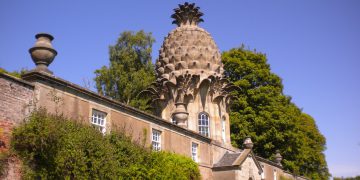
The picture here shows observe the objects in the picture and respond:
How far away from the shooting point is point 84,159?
15.9m

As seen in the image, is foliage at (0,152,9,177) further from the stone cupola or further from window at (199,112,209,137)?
window at (199,112,209,137)

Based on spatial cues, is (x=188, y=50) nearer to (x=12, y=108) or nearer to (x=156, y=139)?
(x=156, y=139)

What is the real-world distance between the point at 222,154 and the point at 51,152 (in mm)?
15461

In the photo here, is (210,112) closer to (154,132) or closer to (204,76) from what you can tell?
(204,76)

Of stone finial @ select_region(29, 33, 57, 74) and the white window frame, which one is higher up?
stone finial @ select_region(29, 33, 57, 74)

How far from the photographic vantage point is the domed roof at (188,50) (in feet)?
109

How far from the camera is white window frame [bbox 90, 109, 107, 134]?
18.3 meters

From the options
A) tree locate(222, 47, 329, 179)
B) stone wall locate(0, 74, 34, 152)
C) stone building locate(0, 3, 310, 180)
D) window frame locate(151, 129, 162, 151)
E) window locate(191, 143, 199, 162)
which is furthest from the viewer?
tree locate(222, 47, 329, 179)

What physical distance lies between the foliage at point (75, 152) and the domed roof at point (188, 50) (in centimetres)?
1422

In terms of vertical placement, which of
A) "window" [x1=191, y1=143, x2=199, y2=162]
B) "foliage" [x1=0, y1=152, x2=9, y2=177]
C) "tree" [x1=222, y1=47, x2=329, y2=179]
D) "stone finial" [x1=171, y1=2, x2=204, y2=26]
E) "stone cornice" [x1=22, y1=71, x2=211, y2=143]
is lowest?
"foliage" [x1=0, y1=152, x2=9, y2=177]

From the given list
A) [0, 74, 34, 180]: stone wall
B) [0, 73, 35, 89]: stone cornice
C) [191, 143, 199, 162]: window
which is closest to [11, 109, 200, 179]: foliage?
[0, 74, 34, 180]: stone wall

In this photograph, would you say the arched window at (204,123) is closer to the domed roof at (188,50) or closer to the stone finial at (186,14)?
the domed roof at (188,50)

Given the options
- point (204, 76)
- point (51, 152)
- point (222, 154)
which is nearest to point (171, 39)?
point (204, 76)

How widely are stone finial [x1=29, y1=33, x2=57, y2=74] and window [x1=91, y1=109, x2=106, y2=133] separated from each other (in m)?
3.07
